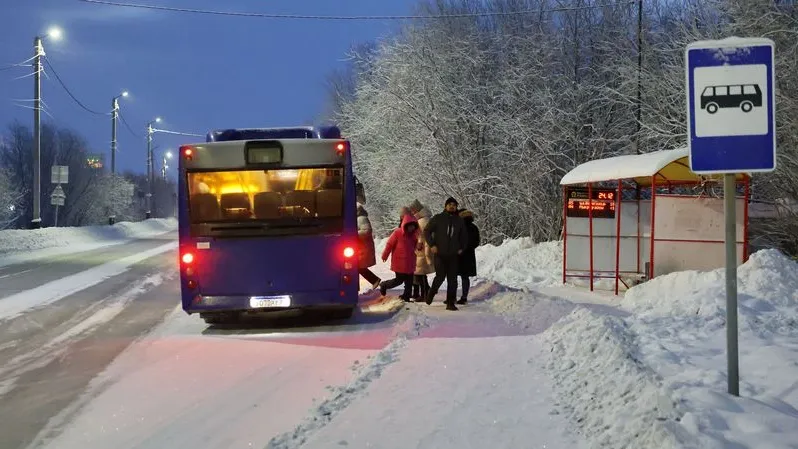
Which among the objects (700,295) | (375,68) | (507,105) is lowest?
(700,295)

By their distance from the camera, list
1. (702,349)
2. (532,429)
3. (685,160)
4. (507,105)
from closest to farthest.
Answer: (532,429)
(702,349)
(685,160)
(507,105)

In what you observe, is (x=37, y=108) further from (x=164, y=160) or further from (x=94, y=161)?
(x=164, y=160)

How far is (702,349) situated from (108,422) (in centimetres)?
546

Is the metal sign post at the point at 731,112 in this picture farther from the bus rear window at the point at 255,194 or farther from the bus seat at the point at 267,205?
the bus seat at the point at 267,205

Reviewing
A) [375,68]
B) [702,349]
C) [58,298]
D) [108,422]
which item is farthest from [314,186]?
[375,68]

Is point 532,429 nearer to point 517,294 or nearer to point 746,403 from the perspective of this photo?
point 746,403

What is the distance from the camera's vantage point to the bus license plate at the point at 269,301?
1025 centimetres

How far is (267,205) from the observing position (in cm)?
1030

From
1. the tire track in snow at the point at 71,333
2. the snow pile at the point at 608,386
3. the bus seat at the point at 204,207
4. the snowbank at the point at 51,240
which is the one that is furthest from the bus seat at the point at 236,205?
the snowbank at the point at 51,240

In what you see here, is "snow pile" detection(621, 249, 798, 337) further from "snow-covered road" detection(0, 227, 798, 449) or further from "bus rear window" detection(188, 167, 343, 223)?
"bus rear window" detection(188, 167, 343, 223)

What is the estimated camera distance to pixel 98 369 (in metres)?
8.20

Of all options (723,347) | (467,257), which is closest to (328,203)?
(467,257)

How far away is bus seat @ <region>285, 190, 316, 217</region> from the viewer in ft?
33.9

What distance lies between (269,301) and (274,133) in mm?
3292
